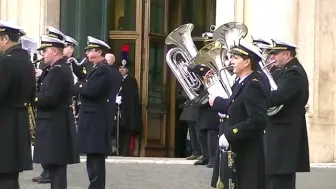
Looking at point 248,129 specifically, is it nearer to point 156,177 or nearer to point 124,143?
point 156,177

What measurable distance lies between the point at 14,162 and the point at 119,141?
8336 mm

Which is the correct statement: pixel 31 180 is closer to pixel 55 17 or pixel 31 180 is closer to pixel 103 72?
pixel 103 72

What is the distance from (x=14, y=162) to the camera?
763 centimetres

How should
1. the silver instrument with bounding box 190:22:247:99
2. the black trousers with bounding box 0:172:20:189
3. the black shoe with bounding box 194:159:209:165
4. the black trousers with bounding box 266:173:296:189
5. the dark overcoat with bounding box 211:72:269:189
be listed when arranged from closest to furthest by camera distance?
the dark overcoat with bounding box 211:72:269:189
the black trousers with bounding box 0:172:20:189
the silver instrument with bounding box 190:22:247:99
the black trousers with bounding box 266:173:296:189
the black shoe with bounding box 194:159:209:165

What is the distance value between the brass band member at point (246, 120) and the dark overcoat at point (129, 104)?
8.17 metres

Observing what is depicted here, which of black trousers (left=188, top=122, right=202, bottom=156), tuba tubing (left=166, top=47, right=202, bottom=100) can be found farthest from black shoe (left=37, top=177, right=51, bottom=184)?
black trousers (left=188, top=122, right=202, bottom=156)

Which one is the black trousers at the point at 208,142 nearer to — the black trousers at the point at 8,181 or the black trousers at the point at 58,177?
the black trousers at the point at 58,177

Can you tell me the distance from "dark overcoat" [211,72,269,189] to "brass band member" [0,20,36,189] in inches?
70.0

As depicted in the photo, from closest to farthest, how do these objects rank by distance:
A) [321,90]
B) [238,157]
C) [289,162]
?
[238,157], [289,162], [321,90]

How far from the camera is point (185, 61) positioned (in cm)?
1284

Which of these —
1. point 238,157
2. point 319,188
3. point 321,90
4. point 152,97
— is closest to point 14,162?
point 238,157

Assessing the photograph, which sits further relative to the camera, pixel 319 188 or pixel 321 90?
pixel 321 90

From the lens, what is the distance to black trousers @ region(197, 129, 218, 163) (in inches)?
512

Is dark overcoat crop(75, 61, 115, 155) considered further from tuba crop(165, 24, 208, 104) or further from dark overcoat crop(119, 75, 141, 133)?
dark overcoat crop(119, 75, 141, 133)
